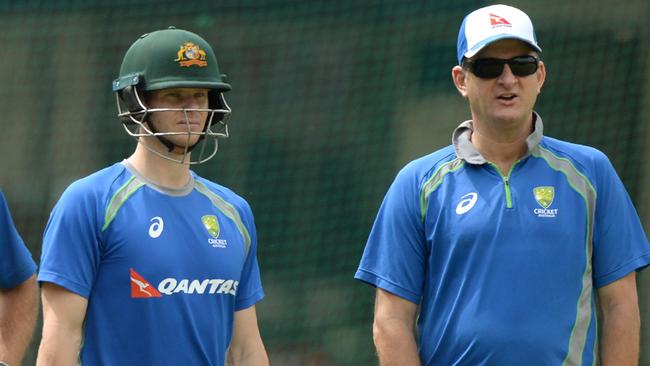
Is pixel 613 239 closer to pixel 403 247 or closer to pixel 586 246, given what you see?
pixel 586 246

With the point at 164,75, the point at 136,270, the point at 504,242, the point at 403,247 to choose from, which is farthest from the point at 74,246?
the point at 504,242

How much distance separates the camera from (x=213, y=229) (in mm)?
3857

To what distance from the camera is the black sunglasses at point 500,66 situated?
3865 mm

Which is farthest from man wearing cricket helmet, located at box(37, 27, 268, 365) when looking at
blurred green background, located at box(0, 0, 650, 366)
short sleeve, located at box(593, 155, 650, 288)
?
blurred green background, located at box(0, 0, 650, 366)

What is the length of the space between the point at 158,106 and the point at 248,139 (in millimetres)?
2719

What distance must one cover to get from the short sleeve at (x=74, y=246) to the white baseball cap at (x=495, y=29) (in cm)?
121

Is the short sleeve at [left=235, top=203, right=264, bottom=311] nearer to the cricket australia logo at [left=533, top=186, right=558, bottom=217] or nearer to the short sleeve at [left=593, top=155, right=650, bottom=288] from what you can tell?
the cricket australia logo at [left=533, top=186, right=558, bottom=217]

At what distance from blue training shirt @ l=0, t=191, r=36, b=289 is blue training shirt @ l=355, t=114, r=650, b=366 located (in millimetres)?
1207

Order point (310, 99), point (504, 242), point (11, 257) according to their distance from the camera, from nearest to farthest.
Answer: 1. point (504, 242)
2. point (11, 257)
3. point (310, 99)

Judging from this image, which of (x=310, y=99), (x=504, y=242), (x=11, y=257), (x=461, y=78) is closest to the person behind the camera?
(x=504, y=242)

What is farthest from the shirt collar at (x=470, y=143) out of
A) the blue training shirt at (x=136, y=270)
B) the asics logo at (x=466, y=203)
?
the blue training shirt at (x=136, y=270)

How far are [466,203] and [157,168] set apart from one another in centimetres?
92

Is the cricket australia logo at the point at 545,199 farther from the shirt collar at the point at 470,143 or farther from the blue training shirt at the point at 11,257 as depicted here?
the blue training shirt at the point at 11,257

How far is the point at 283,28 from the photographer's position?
6645 mm
